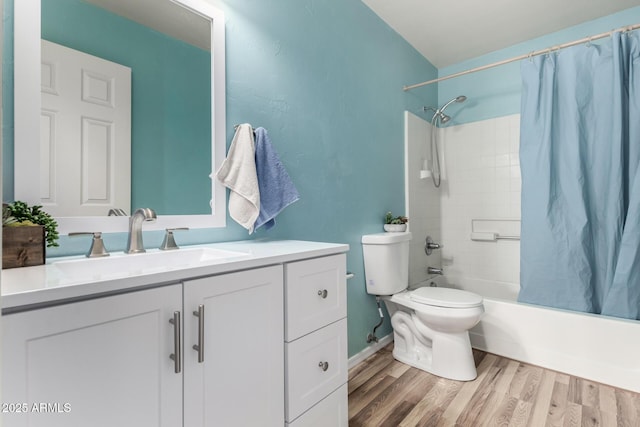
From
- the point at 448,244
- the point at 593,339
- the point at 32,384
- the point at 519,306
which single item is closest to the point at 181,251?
the point at 32,384

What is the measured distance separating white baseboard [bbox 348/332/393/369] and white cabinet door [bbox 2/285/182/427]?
140 centimetres

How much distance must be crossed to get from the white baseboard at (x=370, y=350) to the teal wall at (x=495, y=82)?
2054 mm

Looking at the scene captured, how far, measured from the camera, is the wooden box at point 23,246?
824 millimetres

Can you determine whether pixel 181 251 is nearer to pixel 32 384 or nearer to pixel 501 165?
pixel 32 384

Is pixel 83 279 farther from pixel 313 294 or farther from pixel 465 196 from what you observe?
pixel 465 196

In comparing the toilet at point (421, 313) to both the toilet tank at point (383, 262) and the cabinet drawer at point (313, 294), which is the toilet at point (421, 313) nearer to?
the toilet tank at point (383, 262)

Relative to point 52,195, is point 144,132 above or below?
above

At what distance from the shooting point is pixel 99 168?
110cm

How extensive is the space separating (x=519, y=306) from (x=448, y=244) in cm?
104

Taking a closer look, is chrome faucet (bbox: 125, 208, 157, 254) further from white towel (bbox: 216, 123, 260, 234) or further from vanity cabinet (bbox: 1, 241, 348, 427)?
white towel (bbox: 216, 123, 260, 234)

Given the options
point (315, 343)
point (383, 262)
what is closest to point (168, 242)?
point (315, 343)

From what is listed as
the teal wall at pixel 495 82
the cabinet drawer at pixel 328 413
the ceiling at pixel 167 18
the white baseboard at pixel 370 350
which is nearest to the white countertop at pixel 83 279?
the cabinet drawer at pixel 328 413

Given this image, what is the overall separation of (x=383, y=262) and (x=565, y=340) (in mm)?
1152

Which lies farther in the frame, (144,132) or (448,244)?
(448,244)
